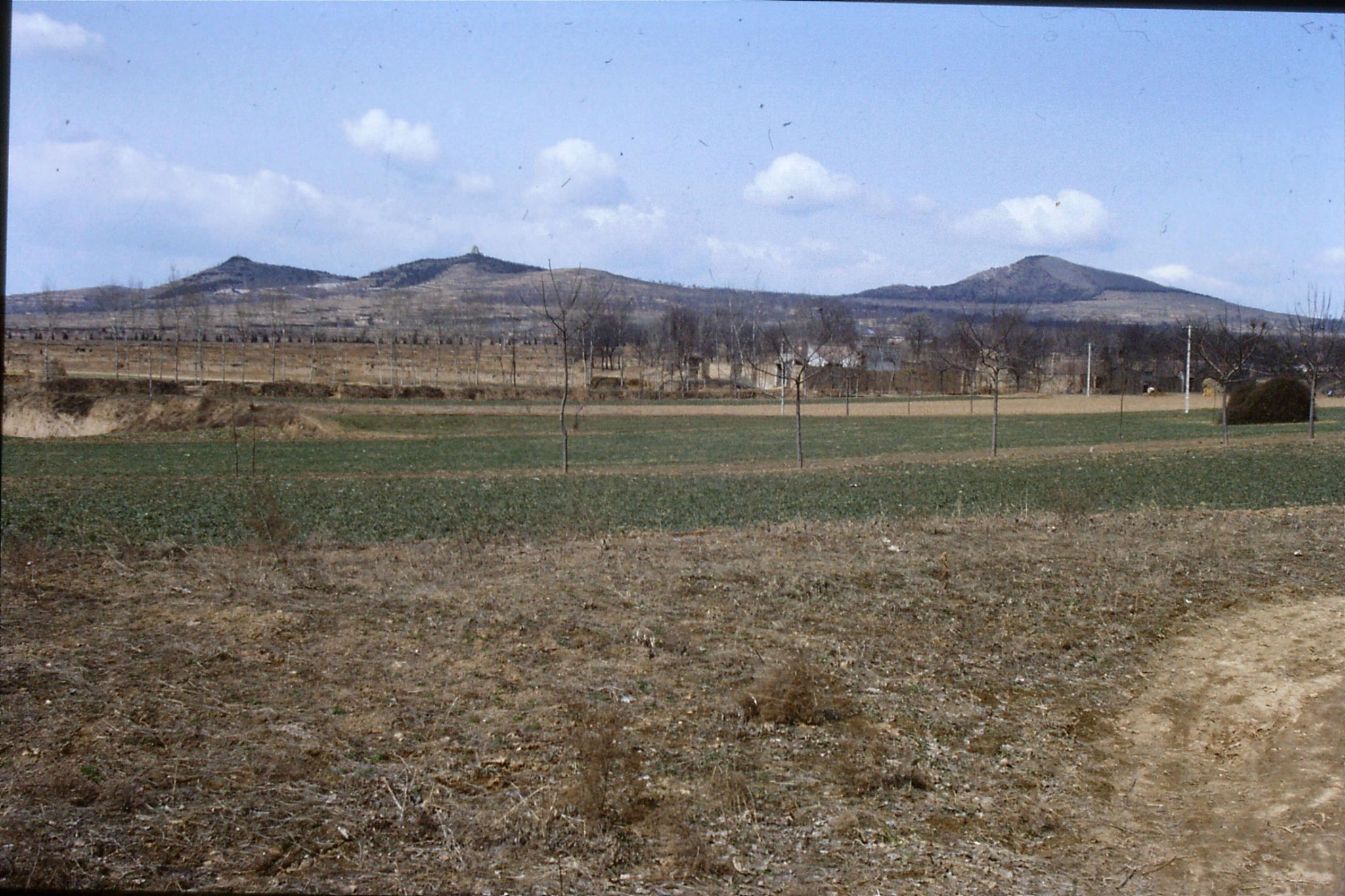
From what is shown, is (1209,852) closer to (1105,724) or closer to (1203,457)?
(1105,724)

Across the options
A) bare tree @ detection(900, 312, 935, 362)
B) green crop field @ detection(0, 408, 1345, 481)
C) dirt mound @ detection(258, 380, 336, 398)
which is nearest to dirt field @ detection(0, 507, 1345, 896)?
green crop field @ detection(0, 408, 1345, 481)

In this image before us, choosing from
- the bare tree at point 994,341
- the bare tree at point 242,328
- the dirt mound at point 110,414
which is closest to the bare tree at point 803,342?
the bare tree at point 994,341

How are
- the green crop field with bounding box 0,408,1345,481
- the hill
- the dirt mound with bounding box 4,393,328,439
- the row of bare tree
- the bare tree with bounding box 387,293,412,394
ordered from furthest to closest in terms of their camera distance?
the hill, the bare tree with bounding box 387,293,412,394, the row of bare tree, the dirt mound with bounding box 4,393,328,439, the green crop field with bounding box 0,408,1345,481

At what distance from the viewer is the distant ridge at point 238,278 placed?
5843 cm

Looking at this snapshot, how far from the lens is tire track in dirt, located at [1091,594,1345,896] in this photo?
4836 mm

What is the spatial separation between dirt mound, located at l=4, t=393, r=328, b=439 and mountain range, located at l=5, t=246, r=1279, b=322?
4.58 meters

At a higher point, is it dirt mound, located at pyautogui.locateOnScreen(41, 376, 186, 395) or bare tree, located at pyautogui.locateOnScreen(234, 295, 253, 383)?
bare tree, located at pyautogui.locateOnScreen(234, 295, 253, 383)

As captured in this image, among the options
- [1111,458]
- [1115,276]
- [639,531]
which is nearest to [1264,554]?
[639,531]

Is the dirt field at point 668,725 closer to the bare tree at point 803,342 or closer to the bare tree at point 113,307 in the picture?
the bare tree at point 803,342

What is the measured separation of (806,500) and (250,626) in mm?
12246

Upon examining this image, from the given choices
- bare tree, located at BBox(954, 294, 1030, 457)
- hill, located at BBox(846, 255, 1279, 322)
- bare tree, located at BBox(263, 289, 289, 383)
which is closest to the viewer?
bare tree, located at BBox(954, 294, 1030, 457)

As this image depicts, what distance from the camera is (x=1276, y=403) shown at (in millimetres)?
46094

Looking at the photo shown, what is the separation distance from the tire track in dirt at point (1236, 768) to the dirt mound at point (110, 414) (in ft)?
139

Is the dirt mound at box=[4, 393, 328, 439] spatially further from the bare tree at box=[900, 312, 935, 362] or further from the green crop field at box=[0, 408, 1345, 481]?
the bare tree at box=[900, 312, 935, 362]
